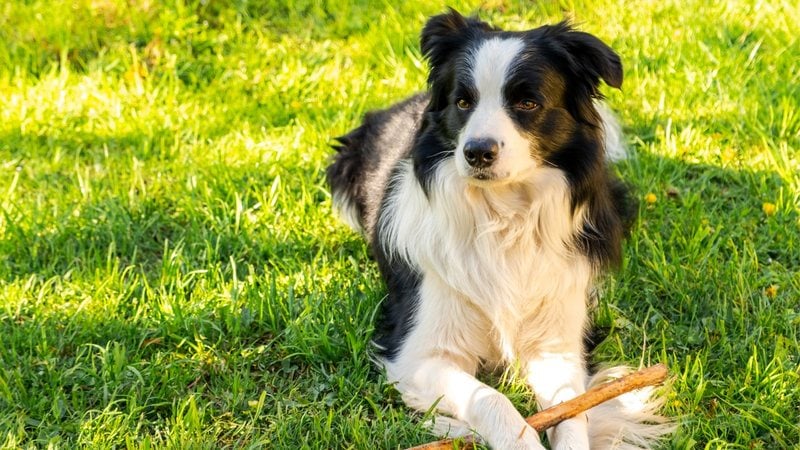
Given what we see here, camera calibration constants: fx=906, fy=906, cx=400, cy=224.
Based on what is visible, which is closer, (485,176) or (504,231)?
(485,176)

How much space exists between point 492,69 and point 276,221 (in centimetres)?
170

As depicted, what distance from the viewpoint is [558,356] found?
327 centimetres

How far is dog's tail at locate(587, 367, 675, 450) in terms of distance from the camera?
3.03 m

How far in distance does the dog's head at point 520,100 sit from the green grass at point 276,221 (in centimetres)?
84

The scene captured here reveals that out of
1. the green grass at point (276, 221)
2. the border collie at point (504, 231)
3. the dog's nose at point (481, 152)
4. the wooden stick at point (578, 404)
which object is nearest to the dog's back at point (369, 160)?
the green grass at point (276, 221)

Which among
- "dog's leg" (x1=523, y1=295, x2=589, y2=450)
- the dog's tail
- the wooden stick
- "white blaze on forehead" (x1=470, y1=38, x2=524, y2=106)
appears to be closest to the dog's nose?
"white blaze on forehead" (x1=470, y1=38, x2=524, y2=106)

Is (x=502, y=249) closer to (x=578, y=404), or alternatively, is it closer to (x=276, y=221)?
(x=578, y=404)

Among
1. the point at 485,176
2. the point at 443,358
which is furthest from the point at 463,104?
the point at 443,358

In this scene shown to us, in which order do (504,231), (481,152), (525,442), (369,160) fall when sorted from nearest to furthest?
1. (525,442)
2. (481,152)
3. (504,231)
4. (369,160)

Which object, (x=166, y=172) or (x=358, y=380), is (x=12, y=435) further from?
(x=166, y=172)

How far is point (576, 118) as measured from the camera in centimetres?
314

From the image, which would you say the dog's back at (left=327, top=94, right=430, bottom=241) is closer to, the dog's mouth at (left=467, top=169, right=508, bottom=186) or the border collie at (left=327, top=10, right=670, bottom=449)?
the border collie at (left=327, top=10, right=670, bottom=449)

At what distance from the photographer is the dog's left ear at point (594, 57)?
10.0 feet

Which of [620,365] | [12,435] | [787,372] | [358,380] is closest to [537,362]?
[620,365]
